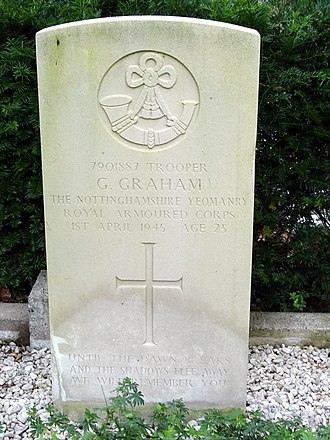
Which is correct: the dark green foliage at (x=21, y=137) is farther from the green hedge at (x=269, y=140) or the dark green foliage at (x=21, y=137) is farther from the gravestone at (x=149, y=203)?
the gravestone at (x=149, y=203)

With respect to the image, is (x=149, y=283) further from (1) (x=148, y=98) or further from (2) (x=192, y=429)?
(1) (x=148, y=98)

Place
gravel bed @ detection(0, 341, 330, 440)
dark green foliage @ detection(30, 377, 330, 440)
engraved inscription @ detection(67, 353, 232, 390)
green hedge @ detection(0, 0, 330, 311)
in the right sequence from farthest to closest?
green hedge @ detection(0, 0, 330, 311)
gravel bed @ detection(0, 341, 330, 440)
engraved inscription @ detection(67, 353, 232, 390)
dark green foliage @ detection(30, 377, 330, 440)

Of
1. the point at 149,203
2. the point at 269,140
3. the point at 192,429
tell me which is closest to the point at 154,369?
the point at 192,429

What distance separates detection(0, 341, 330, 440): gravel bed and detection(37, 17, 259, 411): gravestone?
0.28 metres

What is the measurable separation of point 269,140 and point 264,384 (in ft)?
5.27

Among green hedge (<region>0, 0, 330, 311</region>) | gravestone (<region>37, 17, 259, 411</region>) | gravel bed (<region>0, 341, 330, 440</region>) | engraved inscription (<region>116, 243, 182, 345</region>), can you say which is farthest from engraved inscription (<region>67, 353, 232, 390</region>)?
green hedge (<region>0, 0, 330, 311</region>)

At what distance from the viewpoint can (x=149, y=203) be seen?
109 inches

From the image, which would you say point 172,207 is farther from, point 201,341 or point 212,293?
point 201,341

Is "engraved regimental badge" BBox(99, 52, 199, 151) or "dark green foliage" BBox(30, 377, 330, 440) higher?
"engraved regimental badge" BBox(99, 52, 199, 151)

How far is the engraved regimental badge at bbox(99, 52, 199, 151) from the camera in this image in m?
2.58

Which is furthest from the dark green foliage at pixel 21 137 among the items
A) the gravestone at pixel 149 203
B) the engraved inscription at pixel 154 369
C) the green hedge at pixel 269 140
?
the engraved inscription at pixel 154 369

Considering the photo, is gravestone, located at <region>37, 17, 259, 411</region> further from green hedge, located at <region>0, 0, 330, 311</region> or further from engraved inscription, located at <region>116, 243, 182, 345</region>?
green hedge, located at <region>0, 0, 330, 311</region>

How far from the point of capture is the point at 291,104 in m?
3.61

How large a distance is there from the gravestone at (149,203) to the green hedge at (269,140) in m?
0.99
